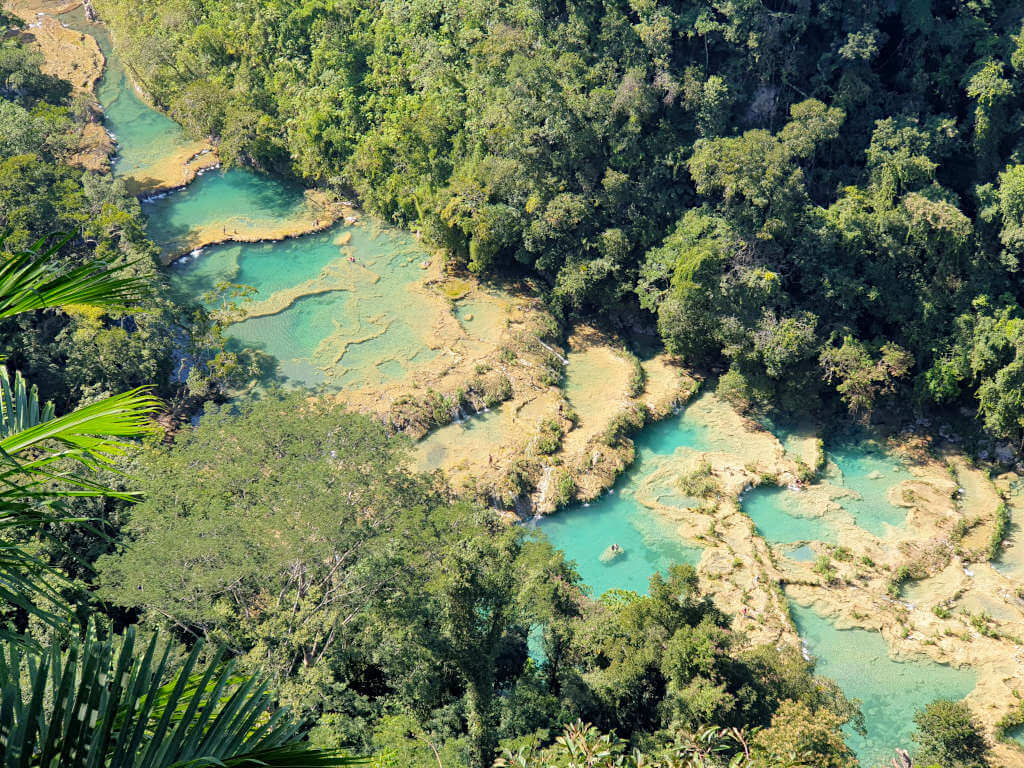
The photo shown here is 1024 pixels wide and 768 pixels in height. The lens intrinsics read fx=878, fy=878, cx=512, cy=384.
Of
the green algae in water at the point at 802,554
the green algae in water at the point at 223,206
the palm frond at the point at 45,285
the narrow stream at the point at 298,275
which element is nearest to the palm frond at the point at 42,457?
the palm frond at the point at 45,285

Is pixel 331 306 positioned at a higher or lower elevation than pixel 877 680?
higher

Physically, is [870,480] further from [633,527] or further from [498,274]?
[498,274]

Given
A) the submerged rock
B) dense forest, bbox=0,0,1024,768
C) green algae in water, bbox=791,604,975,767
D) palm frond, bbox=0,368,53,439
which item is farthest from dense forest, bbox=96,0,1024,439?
palm frond, bbox=0,368,53,439

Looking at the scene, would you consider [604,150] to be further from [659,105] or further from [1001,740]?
[1001,740]

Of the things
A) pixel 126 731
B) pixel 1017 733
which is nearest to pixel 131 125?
pixel 1017 733

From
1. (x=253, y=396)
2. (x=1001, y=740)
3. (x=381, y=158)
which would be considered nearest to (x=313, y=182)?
(x=381, y=158)

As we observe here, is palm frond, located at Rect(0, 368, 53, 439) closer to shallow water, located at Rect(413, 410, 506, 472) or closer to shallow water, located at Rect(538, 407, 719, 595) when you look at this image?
shallow water, located at Rect(538, 407, 719, 595)
